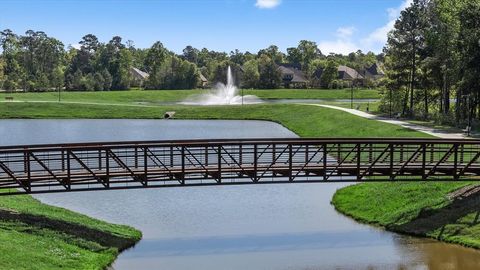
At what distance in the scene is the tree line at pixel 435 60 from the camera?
60281 millimetres

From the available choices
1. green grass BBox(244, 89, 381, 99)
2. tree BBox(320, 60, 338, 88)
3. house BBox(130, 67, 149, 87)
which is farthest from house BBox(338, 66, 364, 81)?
house BBox(130, 67, 149, 87)

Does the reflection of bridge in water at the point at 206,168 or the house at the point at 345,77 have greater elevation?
the house at the point at 345,77

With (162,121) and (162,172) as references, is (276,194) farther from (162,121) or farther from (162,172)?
(162,121)

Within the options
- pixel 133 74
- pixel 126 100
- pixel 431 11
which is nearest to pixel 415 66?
pixel 431 11

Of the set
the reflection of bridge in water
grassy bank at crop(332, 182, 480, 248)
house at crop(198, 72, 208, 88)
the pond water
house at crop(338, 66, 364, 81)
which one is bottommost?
the pond water

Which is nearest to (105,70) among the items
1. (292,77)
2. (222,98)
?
(222,98)

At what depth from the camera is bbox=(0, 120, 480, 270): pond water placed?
26.8 meters

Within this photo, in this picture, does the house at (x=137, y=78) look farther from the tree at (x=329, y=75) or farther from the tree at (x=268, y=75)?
the tree at (x=329, y=75)

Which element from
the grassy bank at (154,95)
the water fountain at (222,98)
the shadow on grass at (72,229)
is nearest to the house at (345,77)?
the grassy bank at (154,95)

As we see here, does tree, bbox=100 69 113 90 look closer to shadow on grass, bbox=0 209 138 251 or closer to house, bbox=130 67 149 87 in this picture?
house, bbox=130 67 149 87

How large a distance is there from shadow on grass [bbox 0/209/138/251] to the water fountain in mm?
95373

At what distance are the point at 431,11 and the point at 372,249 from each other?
53.9 metres

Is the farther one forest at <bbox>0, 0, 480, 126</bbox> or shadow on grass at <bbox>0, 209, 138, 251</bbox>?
forest at <bbox>0, 0, 480, 126</bbox>

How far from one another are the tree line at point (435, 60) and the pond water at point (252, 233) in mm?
26124
